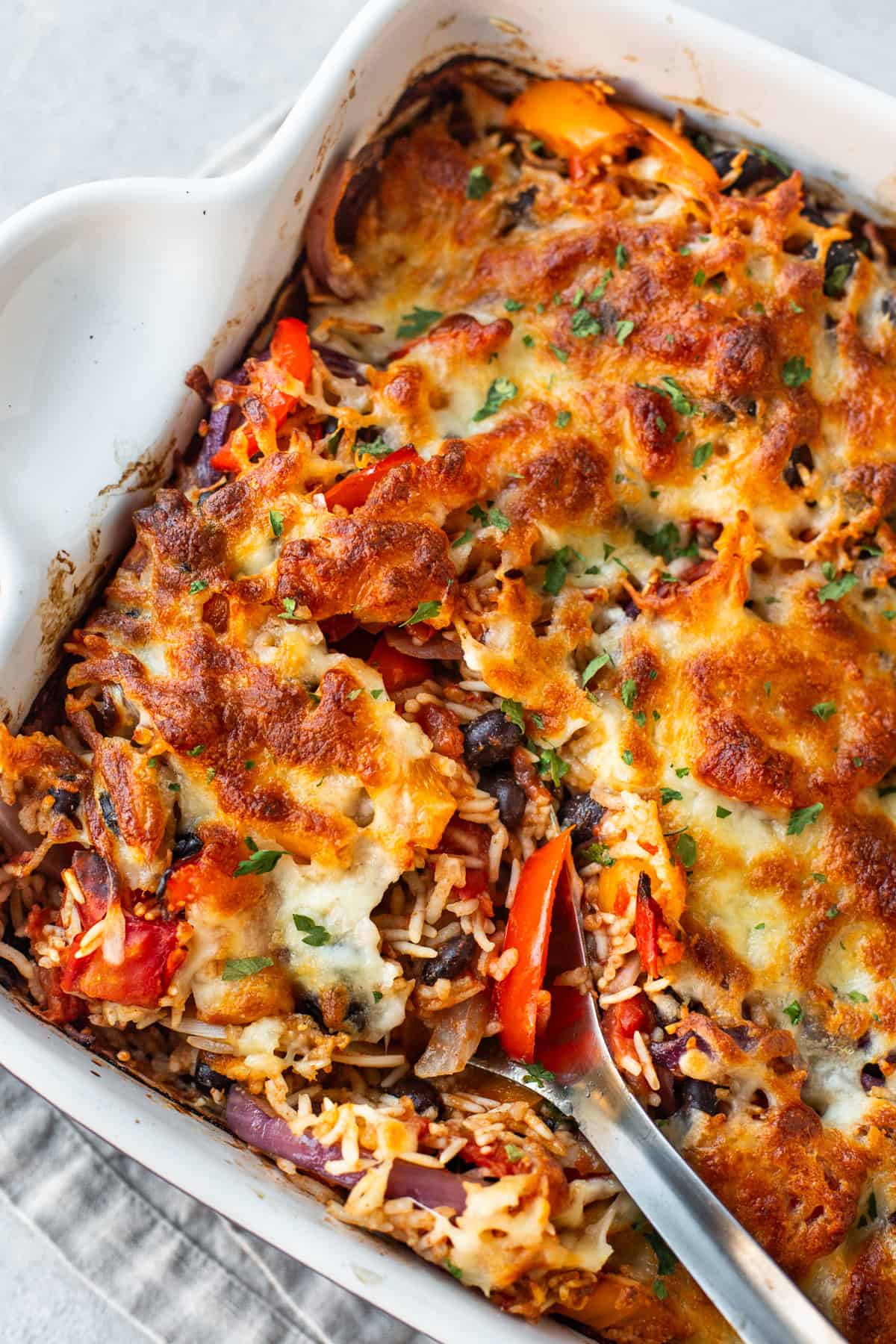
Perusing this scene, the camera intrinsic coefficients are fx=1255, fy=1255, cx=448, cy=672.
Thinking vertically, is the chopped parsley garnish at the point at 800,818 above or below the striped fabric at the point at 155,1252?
above

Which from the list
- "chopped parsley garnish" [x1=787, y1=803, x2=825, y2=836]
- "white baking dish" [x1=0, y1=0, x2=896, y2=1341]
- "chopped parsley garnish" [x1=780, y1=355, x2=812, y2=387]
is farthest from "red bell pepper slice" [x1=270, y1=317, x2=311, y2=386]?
"chopped parsley garnish" [x1=787, y1=803, x2=825, y2=836]

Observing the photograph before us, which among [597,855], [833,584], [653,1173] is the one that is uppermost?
[833,584]

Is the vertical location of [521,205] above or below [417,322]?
above

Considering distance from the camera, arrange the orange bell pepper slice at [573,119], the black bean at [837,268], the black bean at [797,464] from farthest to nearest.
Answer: the orange bell pepper slice at [573,119]
the black bean at [837,268]
the black bean at [797,464]

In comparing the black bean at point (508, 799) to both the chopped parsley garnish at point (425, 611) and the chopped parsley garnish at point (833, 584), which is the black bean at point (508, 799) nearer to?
the chopped parsley garnish at point (425, 611)

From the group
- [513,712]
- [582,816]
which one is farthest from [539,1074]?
[513,712]

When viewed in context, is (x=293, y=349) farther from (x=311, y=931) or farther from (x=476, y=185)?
(x=311, y=931)

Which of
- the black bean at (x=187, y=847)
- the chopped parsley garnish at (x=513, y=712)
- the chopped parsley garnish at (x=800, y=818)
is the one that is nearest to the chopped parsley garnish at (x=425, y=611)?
the chopped parsley garnish at (x=513, y=712)

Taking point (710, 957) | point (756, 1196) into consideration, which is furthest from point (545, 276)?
point (756, 1196)

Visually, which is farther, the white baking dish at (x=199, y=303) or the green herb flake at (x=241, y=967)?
the green herb flake at (x=241, y=967)
